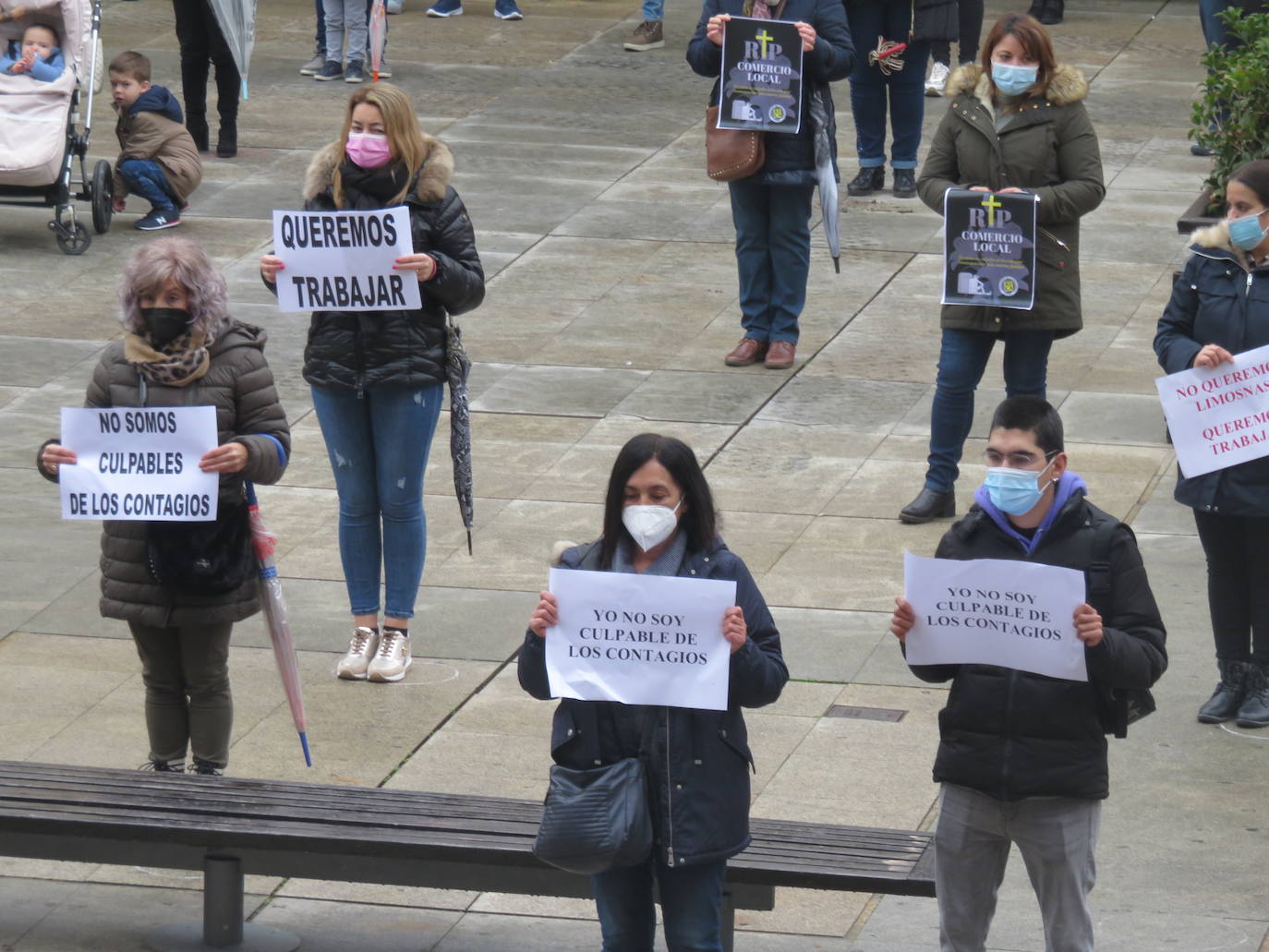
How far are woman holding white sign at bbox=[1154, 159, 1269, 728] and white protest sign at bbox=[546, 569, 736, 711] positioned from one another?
260 centimetres

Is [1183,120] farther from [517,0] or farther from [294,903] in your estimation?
[294,903]

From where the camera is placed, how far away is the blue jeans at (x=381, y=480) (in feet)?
24.6

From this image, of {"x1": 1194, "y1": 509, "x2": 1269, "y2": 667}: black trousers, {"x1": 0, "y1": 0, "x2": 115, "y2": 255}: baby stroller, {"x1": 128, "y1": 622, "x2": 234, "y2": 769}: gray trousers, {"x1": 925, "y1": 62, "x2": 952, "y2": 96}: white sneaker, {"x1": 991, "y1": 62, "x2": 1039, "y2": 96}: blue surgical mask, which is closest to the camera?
{"x1": 128, "y1": 622, "x2": 234, "y2": 769}: gray trousers

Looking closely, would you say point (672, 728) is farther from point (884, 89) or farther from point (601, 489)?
point (884, 89)

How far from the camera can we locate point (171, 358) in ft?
20.4

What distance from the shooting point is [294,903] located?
6.10m

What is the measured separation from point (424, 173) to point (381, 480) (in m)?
1.07

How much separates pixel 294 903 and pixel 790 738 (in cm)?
181

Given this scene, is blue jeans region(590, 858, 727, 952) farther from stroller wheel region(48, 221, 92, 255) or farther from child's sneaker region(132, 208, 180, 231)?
child's sneaker region(132, 208, 180, 231)

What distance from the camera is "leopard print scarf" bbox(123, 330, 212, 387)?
6.21 metres

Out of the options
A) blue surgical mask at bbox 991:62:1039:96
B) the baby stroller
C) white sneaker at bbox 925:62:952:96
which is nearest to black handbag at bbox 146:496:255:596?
blue surgical mask at bbox 991:62:1039:96

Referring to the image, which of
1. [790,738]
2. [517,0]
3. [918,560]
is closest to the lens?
[918,560]

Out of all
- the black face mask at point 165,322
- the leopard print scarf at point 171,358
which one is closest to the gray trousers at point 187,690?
the leopard print scarf at point 171,358

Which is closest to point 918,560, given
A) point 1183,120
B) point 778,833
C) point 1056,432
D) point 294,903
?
point 1056,432
